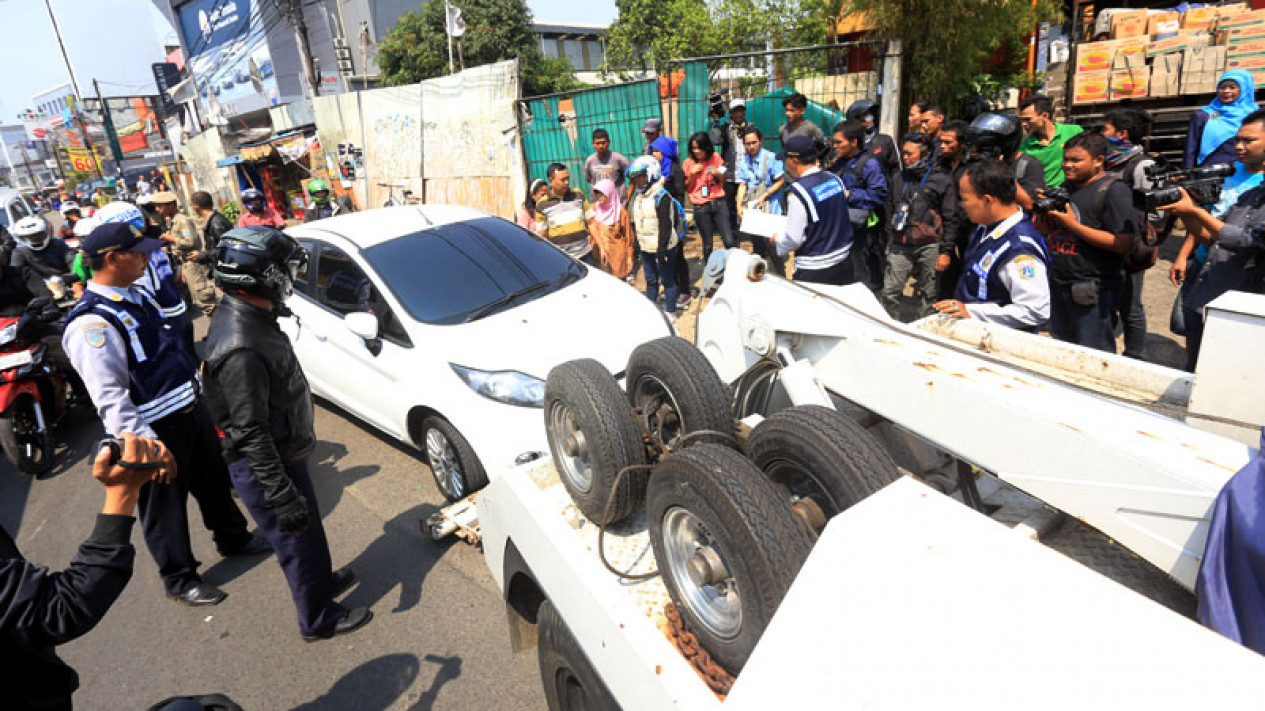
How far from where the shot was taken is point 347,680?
3.01 metres

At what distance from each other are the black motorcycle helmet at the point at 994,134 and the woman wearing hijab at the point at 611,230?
11.6 feet

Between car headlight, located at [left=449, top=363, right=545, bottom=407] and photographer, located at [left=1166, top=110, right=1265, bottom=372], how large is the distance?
11.6 ft

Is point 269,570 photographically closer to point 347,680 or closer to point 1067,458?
point 347,680

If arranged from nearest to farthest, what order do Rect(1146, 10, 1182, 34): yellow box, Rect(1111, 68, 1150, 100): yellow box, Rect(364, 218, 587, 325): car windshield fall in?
Rect(364, 218, 587, 325): car windshield → Rect(1111, 68, 1150, 100): yellow box → Rect(1146, 10, 1182, 34): yellow box

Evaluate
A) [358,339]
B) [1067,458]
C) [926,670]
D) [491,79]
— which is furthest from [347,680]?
[491,79]

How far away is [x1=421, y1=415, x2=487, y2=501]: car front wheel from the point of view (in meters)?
3.93

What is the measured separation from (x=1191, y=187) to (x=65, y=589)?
16.4ft

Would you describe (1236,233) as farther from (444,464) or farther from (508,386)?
(444,464)

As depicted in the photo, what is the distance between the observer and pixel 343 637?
3281 mm

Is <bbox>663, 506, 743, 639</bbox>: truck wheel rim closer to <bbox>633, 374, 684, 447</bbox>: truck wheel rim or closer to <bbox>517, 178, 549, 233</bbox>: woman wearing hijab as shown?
<bbox>633, 374, 684, 447</bbox>: truck wheel rim

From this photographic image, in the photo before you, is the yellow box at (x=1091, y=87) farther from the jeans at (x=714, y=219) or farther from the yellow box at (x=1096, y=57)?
the jeans at (x=714, y=219)

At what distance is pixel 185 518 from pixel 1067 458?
424cm

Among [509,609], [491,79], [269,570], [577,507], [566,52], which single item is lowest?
[269,570]

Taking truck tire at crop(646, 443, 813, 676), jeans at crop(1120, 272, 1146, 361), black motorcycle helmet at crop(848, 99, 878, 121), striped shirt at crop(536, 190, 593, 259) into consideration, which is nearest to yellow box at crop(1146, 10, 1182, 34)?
black motorcycle helmet at crop(848, 99, 878, 121)
